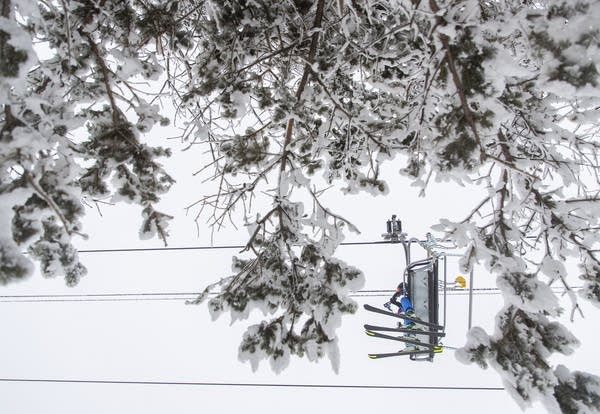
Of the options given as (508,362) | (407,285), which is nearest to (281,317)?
(508,362)

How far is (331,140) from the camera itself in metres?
2.95

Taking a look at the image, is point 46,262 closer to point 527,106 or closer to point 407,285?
point 527,106

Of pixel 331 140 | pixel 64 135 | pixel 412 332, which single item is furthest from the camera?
pixel 412 332

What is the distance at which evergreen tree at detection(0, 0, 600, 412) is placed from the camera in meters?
1.24

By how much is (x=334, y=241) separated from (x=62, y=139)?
1370mm

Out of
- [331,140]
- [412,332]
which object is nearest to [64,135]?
[331,140]

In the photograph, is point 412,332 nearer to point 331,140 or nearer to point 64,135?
point 331,140

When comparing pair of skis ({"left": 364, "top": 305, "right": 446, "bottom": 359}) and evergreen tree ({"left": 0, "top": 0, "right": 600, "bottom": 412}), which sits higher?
evergreen tree ({"left": 0, "top": 0, "right": 600, "bottom": 412})

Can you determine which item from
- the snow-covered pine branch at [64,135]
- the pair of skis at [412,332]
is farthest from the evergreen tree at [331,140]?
the pair of skis at [412,332]

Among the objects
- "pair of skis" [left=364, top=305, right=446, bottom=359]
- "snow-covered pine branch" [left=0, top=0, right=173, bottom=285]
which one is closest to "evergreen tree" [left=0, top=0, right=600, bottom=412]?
"snow-covered pine branch" [left=0, top=0, right=173, bottom=285]

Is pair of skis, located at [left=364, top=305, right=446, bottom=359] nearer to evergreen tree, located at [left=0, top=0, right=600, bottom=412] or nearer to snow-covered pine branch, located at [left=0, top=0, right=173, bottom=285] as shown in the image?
evergreen tree, located at [left=0, top=0, right=600, bottom=412]

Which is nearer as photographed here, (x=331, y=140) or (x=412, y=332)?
(x=331, y=140)

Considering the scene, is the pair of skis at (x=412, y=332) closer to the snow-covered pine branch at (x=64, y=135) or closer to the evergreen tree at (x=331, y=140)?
the evergreen tree at (x=331, y=140)

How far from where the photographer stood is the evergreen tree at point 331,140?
1.24 m
